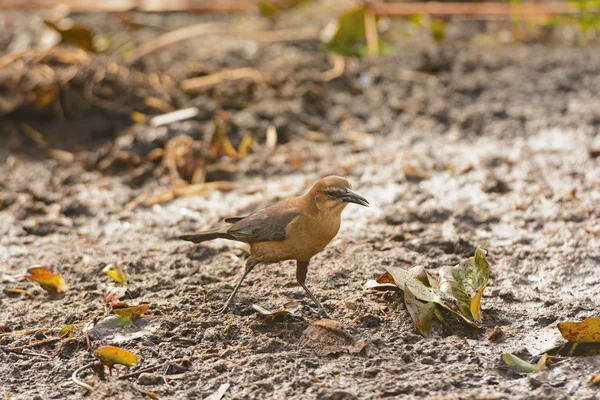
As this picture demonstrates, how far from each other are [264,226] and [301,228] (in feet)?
0.76

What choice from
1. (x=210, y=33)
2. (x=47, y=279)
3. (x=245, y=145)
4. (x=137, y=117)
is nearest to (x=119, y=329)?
(x=47, y=279)

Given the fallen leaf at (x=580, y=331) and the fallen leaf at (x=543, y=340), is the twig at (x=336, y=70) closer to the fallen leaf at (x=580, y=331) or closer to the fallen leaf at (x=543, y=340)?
the fallen leaf at (x=543, y=340)

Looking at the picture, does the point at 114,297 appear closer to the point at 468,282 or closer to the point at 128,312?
the point at 128,312

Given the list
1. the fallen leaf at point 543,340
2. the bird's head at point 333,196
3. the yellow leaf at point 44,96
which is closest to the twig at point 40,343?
the bird's head at point 333,196

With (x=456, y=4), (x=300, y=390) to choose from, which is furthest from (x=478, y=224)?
(x=456, y=4)

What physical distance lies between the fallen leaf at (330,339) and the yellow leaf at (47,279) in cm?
158

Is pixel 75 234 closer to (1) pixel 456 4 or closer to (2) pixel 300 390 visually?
(2) pixel 300 390

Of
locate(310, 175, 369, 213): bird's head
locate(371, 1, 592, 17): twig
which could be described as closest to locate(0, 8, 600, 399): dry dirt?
locate(310, 175, 369, 213): bird's head

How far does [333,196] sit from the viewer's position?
4.20 meters

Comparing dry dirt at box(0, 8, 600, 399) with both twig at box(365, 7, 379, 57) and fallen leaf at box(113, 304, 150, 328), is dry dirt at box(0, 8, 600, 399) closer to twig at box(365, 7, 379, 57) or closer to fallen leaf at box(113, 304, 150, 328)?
fallen leaf at box(113, 304, 150, 328)

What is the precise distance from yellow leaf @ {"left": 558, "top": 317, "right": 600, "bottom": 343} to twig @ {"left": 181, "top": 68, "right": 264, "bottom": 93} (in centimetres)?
495

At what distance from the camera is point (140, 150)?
6797 millimetres

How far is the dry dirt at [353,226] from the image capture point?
3.56m

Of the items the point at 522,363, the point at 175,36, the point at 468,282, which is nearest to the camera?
the point at 522,363
